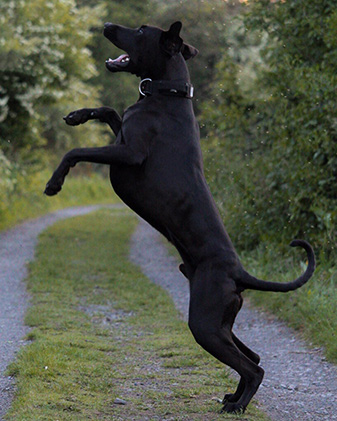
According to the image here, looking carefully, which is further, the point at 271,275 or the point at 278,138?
the point at 278,138

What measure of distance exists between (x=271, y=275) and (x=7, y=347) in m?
3.40

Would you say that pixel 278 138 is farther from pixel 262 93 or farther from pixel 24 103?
pixel 24 103

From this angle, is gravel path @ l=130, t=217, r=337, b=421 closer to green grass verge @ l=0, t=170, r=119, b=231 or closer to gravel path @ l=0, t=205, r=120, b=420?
gravel path @ l=0, t=205, r=120, b=420

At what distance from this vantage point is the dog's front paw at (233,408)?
13.8 ft

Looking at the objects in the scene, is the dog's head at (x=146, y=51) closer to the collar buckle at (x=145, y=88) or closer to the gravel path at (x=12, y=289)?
the collar buckle at (x=145, y=88)

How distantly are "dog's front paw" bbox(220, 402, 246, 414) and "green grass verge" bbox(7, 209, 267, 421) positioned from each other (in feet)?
0.18

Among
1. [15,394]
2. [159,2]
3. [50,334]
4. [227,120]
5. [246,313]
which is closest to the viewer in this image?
[15,394]

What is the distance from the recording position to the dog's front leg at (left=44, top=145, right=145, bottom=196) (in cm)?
394

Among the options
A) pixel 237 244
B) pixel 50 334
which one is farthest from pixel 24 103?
pixel 50 334

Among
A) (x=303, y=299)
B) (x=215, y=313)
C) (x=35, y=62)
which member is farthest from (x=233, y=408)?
(x=35, y=62)

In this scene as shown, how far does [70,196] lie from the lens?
23.2m

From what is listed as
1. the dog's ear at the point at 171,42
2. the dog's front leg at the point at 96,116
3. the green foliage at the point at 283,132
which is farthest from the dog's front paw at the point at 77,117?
the green foliage at the point at 283,132

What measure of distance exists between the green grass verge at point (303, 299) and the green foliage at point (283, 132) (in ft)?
1.12

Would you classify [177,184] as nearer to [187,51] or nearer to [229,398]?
[187,51]
